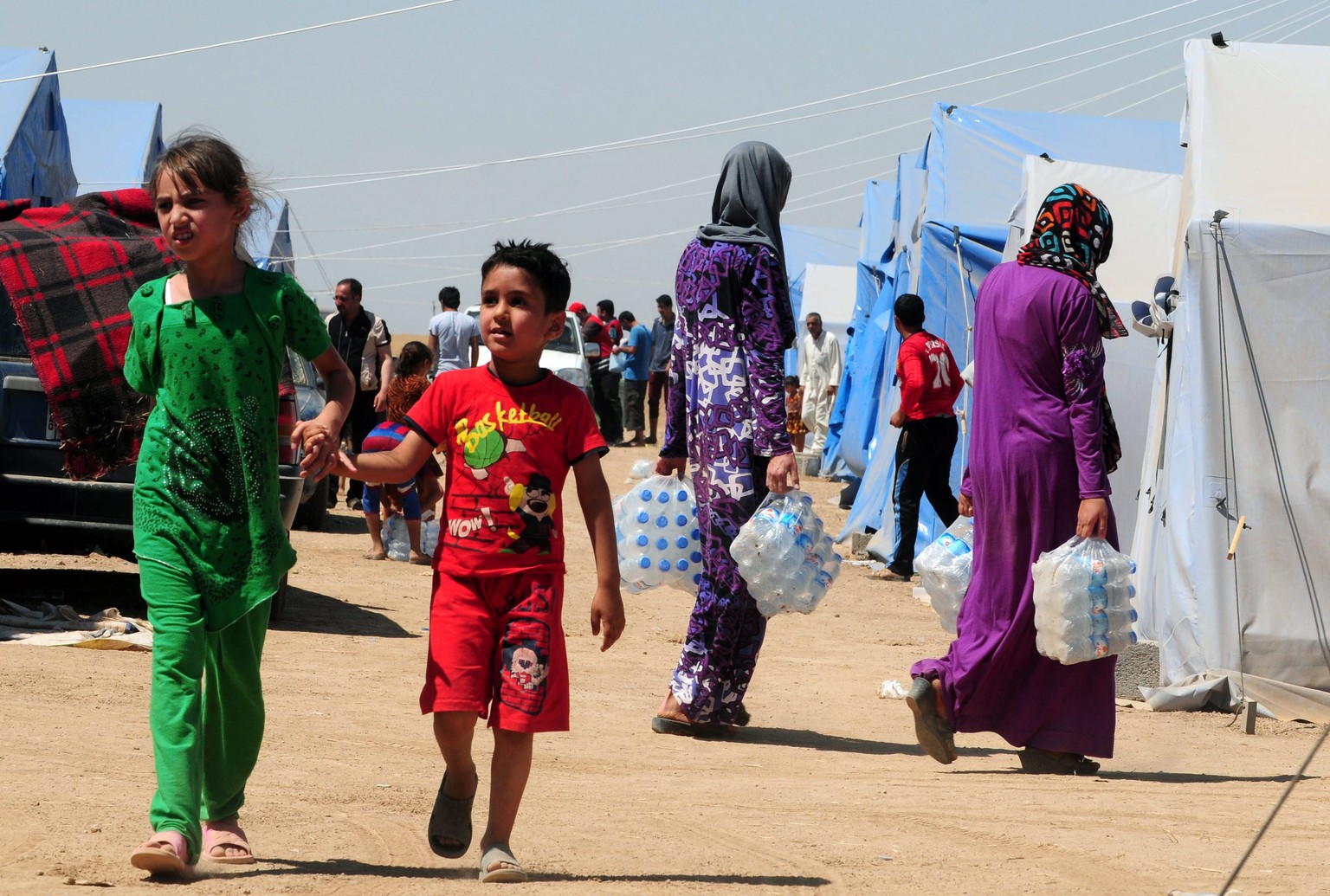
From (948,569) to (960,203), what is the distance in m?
7.35

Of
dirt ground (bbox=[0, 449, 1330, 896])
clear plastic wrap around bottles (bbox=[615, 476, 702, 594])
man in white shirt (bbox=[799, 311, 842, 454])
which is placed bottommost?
dirt ground (bbox=[0, 449, 1330, 896])

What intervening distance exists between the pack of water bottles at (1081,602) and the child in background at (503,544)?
6.46 ft

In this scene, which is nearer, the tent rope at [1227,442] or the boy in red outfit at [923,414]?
the tent rope at [1227,442]

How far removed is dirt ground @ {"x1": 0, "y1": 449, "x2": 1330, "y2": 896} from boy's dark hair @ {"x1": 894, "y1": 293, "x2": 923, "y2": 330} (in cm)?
372

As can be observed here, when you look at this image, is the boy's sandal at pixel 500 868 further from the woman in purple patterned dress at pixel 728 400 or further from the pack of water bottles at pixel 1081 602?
the woman in purple patterned dress at pixel 728 400

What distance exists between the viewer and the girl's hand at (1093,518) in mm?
5125

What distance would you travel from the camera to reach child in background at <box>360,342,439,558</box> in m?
10.2

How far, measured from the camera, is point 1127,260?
417 inches

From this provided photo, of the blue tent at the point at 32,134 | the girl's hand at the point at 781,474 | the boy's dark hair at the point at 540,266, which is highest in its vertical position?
the blue tent at the point at 32,134

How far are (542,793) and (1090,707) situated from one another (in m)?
1.94

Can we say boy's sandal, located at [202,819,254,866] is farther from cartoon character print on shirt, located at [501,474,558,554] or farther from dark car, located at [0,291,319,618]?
dark car, located at [0,291,319,618]

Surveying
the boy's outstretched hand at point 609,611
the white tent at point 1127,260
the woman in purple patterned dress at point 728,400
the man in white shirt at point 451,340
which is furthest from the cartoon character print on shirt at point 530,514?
the man in white shirt at point 451,340

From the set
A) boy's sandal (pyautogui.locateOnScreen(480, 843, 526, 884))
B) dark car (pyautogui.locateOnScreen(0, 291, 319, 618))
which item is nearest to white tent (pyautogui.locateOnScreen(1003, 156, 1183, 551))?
dark car (pyautogui.locateOnScreen(0, 291, 319, 618))

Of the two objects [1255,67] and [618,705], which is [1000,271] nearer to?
[618,705]
